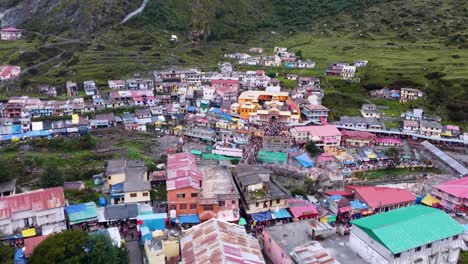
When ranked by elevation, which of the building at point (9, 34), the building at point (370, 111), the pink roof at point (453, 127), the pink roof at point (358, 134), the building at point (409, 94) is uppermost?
the building at point (9, 34)

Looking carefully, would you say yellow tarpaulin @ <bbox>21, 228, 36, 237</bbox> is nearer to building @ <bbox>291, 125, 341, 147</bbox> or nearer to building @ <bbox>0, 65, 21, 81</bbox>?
building @ <bbox>291, 125, 341, 147</bbox>

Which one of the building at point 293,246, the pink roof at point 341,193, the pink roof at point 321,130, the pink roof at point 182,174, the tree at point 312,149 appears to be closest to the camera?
the building at point 293,246

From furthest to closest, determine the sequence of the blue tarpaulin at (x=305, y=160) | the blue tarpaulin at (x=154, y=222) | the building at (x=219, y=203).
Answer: the blue tarpaulin at (x=305, y=160) < the building at (x=219, y=203) < the blue tarpaulin at (x=154, y=222)

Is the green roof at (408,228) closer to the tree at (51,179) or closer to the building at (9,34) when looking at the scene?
the tree at (51,179)

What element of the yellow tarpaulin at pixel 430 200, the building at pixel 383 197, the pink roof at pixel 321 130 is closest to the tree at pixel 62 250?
the building at pixel 383 197

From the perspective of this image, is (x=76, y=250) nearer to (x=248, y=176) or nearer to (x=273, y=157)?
(x=248, y=176)

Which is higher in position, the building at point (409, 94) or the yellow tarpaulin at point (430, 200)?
the building at point (409, 94)
